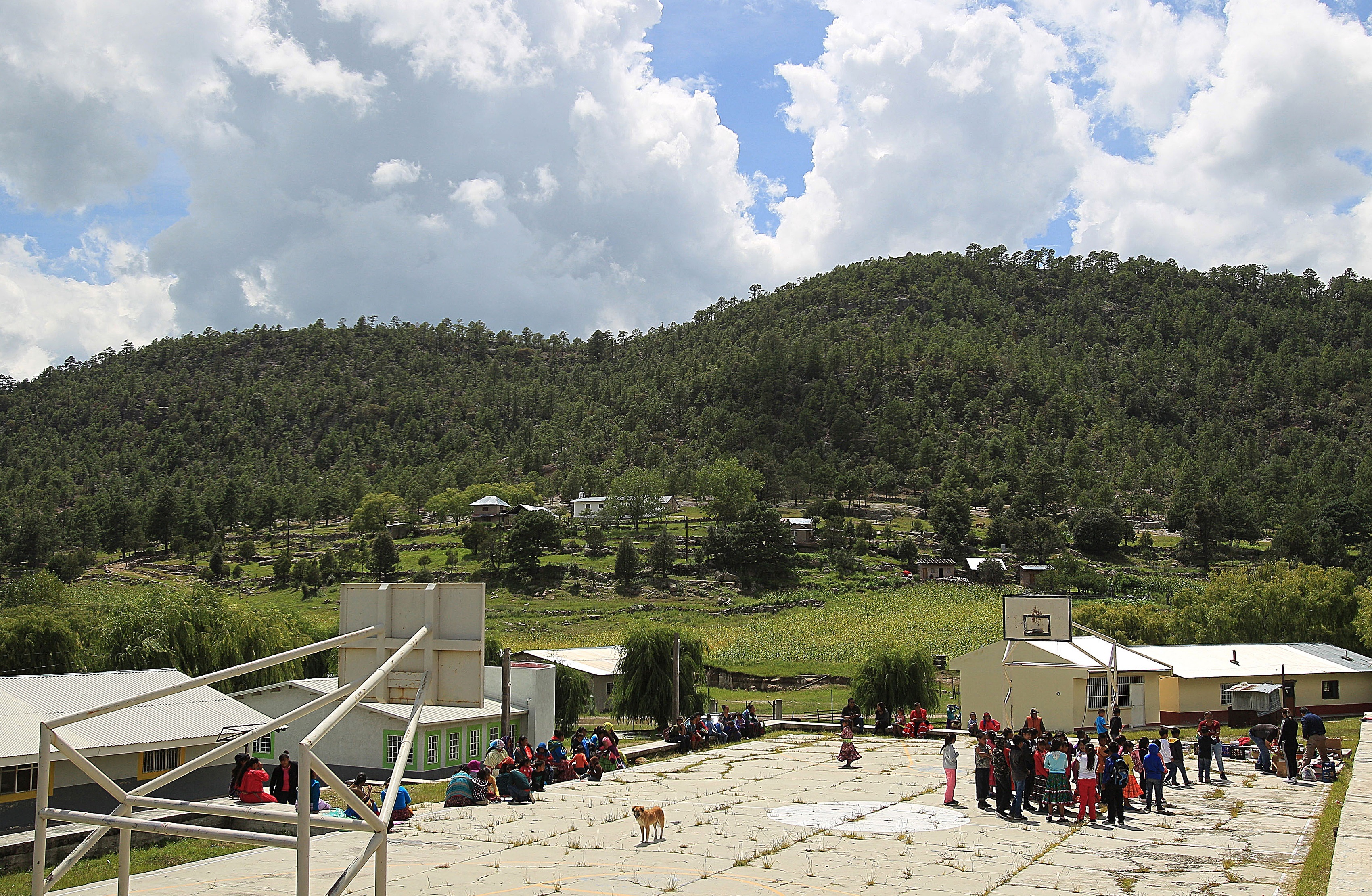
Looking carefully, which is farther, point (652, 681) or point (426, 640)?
point (652, 681)

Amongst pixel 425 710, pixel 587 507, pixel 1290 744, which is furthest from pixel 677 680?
pixel 587 507

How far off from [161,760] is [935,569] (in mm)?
83553

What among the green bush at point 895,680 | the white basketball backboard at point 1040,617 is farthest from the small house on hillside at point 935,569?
the white basketball backboard at point 1040,617

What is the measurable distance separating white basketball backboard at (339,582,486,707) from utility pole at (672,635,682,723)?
68.0ft

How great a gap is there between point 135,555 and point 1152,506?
398 feet

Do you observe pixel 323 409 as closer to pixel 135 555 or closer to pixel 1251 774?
pixel 135 555

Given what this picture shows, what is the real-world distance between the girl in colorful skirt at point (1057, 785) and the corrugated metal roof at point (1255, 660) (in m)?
20.1

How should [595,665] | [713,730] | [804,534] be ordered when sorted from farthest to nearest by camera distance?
[804,534] → [595,665] → [713,730]

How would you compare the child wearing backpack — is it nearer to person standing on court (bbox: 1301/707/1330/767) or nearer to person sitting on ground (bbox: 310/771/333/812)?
person standing on court (bbox: 1301/707/1330/767)

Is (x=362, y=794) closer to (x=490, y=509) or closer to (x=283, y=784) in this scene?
(x=283, y=784)

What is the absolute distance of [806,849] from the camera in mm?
13852

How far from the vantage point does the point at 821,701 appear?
45500 mm

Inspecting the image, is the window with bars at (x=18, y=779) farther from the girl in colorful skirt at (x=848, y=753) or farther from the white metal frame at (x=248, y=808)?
the girl in colorful skirt at (x=848, y=753)

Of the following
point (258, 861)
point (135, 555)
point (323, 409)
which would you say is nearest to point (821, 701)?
point (258, 861)
